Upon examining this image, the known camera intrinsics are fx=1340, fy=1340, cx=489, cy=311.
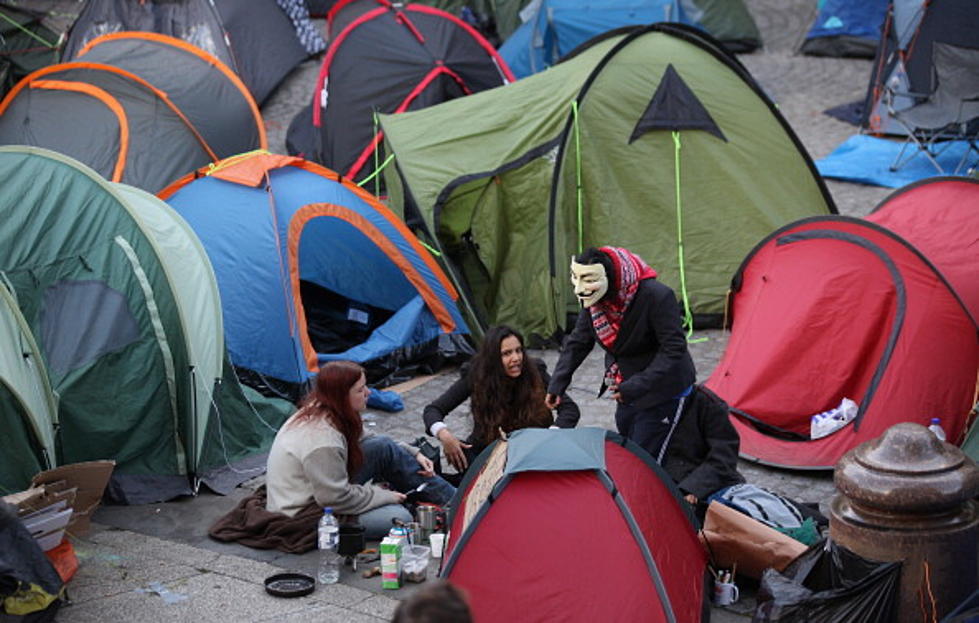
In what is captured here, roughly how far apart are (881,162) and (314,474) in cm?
936

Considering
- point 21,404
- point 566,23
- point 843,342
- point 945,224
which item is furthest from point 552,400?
point 566,23

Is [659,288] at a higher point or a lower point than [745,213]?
higher

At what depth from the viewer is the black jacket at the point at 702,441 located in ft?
21.3

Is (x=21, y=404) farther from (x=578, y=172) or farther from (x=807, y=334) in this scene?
(x=578, y=172)

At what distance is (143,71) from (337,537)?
8.48 m

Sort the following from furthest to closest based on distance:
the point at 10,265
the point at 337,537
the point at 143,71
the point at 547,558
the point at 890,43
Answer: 1. the point at 890,43
2. the point at 143,71
3. the point at 10,265
4. the point at 337,537
5. the point at 547,558

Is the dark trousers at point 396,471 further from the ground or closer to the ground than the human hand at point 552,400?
closer to the ground

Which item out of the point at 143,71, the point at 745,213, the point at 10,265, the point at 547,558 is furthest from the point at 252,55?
the point at 547,558

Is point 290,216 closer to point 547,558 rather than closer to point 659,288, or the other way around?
point 659,288

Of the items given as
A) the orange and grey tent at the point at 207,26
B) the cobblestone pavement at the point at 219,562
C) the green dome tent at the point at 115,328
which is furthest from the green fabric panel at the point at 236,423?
the orange and grey tent at the point at 207,26

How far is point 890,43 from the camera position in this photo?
15344 millimetres

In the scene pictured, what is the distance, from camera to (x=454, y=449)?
23.9ft

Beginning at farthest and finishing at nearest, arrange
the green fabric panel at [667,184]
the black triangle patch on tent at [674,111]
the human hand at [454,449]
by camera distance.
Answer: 1. the black triangle patch on tent at [674,111]
2. the green fabric panel at [667,184]
3. the human hand at [454,449]

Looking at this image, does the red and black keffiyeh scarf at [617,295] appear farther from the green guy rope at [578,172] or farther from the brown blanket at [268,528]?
the green guy rope at [578,172]
